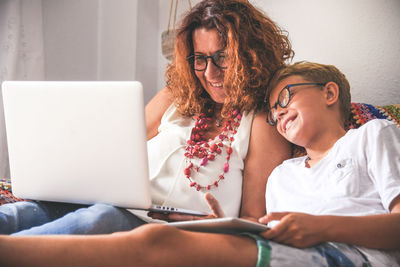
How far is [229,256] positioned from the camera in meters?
0.62

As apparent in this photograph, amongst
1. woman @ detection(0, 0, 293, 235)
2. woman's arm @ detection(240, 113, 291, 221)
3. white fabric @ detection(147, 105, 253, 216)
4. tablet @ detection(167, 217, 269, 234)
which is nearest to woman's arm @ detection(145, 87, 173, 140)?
woman @ detection(0, 0, 293, 235)

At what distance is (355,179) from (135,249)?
0.59 m

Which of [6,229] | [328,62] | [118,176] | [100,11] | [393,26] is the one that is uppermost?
[100,11]

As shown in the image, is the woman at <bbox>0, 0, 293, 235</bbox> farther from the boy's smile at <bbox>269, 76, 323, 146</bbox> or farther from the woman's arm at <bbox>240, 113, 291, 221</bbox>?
the boy's smile at <bbox>269, 76, 323, 146</bbox>

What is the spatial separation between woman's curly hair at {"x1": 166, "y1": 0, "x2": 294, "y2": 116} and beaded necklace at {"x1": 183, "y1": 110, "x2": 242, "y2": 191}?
6 cm

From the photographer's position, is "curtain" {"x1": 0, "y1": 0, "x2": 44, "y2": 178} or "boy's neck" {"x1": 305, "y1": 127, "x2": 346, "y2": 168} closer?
"boy's neck" {"x1": 305, "y1": 127, "x2": 346, "y2": 168}

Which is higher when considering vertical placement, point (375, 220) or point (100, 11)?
point (100, 11)

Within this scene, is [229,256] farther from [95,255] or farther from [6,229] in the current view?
[6,229]

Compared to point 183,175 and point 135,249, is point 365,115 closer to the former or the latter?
point 183,175

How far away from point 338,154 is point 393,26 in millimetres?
830

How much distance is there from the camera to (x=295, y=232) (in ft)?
2.22

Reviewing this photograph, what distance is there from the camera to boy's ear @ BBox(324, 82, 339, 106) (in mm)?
1106

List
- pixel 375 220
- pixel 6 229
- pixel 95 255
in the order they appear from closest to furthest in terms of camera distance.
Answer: pixel 95 255 < pixel 375 220 < pixel 6 229

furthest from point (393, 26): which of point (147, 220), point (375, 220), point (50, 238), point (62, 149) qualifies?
point (50, 238)
